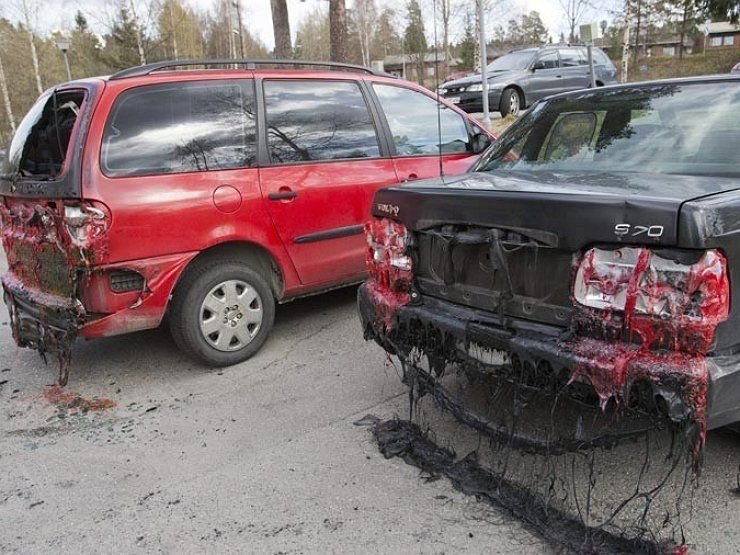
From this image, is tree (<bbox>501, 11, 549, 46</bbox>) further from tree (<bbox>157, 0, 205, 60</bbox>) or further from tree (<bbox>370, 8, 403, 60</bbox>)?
tree (<bbox>157, 0, 205, 60</bbox>)

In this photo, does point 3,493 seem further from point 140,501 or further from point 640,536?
point 640,536

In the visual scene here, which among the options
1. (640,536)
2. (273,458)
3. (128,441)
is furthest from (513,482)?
(128,441)

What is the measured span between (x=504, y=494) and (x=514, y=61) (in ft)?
48.7

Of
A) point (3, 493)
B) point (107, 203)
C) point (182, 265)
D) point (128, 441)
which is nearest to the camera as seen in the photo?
point (3, 493)

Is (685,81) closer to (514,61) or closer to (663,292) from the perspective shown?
(663,292)

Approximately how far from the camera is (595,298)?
2.40 metres

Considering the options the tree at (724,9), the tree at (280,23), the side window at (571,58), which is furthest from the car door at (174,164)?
the tree at (724,9)

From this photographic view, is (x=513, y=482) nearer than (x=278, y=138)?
Yes

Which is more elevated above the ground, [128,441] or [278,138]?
[278,138]

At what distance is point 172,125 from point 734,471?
372cm

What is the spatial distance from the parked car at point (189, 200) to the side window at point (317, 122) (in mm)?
10

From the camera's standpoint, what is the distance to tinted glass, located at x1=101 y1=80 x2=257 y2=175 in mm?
3988

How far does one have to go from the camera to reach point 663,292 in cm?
224

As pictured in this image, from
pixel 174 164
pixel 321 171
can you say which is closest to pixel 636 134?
pixel 321 171
